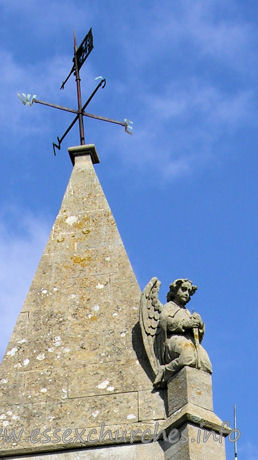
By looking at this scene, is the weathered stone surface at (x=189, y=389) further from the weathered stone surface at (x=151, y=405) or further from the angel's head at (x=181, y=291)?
the angel's head at (x=181, y=291)

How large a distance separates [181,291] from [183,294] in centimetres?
4

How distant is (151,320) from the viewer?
14.7 m

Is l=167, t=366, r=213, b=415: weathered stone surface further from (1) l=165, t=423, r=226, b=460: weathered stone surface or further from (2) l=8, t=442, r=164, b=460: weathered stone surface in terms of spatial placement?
(2) l=8, t=442, r=164, b=460: weathered stone surface

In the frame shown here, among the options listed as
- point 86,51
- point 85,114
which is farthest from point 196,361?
point 86,51

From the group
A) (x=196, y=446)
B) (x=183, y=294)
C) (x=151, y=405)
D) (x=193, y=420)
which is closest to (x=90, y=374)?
(x=151, y=405)

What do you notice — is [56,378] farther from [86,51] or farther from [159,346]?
[86,51]

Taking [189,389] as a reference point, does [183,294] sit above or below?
above

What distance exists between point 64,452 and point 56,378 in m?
1.03

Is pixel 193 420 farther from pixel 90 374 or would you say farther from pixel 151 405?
pixel 90 374

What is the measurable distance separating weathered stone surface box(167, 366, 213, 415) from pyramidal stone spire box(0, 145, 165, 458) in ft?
0.79

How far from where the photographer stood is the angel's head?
14.6 metres

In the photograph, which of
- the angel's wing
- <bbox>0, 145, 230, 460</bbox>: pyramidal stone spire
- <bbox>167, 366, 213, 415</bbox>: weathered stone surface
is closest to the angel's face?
the angel's wing

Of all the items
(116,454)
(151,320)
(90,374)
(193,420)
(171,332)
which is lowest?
(116,454)

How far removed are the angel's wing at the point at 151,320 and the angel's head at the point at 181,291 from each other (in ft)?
0.64
